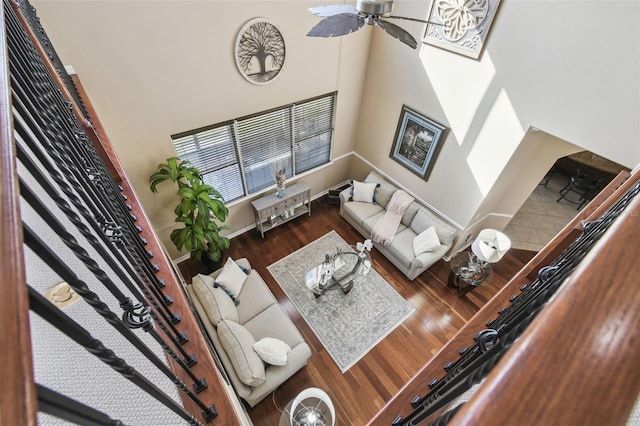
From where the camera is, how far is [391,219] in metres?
5.14

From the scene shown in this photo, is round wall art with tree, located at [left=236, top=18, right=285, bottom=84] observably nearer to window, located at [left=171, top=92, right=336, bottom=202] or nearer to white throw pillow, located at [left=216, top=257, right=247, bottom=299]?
window, located at [left=171, top=92, right=336, bottom=202]

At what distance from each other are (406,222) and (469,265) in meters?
1.19

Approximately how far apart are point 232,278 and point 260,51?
291 centimetres

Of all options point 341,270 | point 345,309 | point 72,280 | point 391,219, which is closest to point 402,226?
point 391,219

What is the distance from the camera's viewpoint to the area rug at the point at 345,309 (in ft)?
13.0

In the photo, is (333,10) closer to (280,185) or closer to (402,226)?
(280,185)

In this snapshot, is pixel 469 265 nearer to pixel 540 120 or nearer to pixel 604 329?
pixel 540 120

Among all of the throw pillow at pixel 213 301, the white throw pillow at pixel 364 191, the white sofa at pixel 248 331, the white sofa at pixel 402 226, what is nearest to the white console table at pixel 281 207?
the white sofa at pixel 402 226

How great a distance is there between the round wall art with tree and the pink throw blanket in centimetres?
279

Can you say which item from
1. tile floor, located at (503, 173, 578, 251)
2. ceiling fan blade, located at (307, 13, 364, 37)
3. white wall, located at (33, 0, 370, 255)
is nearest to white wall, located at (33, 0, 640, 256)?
white wall, located at (33, 0, 370, 255)

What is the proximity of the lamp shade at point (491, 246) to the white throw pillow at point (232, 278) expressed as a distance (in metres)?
3.12

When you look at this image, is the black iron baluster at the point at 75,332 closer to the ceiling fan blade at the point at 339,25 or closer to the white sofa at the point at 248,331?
the ceiling fan blade at the point at 339,25

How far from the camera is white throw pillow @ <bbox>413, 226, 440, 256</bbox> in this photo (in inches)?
180

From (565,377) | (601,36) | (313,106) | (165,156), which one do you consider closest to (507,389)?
(565,377)
